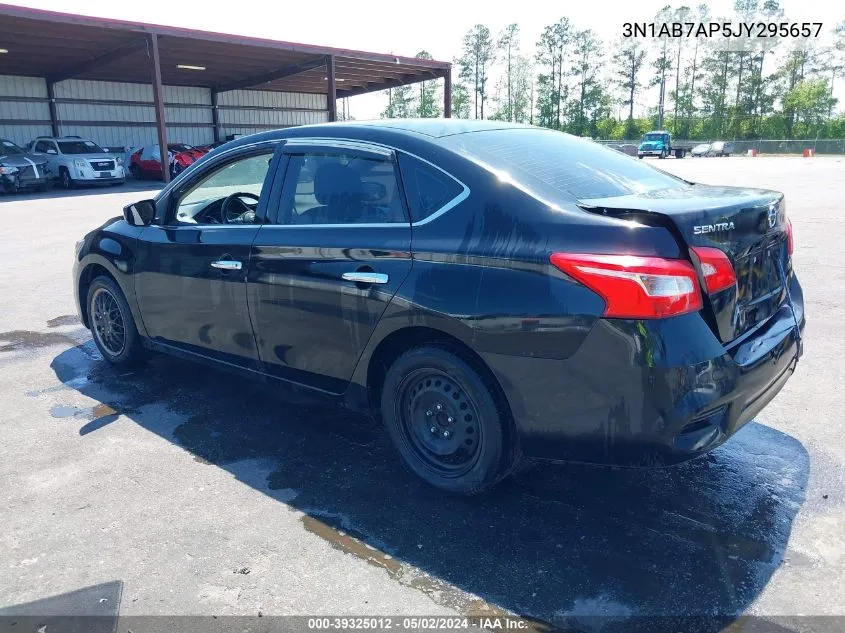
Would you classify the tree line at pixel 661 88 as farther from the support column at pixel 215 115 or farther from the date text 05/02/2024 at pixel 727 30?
the support column at pixel 215 115

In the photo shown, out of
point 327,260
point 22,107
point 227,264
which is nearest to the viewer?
point 327,260

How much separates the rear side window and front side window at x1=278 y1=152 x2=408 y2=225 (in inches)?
2.4

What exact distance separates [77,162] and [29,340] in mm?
20974

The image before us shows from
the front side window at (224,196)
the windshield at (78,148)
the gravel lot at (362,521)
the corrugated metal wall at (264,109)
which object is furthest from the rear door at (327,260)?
the corrugated metal wall at (264,109)

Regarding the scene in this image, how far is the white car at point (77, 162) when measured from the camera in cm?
2428

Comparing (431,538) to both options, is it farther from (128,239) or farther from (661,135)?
(661,135)

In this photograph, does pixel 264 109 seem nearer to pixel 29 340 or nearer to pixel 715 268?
pixel 29 340

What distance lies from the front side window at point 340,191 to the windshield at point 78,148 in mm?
24720

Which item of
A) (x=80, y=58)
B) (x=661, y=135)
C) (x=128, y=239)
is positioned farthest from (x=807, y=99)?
(x=128, y=239)

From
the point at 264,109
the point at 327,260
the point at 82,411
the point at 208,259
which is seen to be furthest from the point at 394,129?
the point at 264,109

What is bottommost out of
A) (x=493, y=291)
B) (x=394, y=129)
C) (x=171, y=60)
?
(x=493, y=291)

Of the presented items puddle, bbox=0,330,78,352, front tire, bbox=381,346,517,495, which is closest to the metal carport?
puddle, bbox=0,330,78,352

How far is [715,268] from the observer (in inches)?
105

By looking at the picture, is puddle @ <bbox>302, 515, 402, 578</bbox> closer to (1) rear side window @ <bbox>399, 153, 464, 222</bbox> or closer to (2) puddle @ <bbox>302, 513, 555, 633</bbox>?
(2) puddle @ <bbox>302, 513, 555, 633</bbox>
